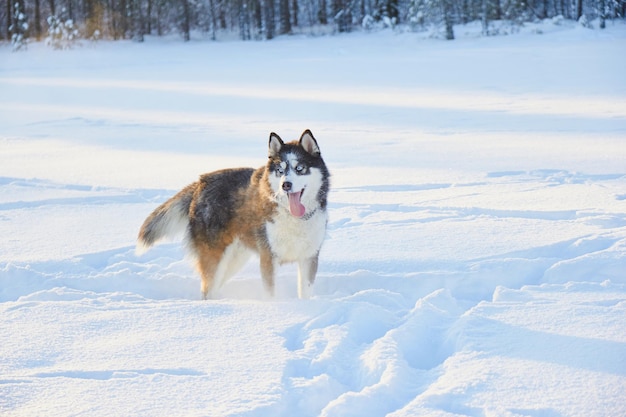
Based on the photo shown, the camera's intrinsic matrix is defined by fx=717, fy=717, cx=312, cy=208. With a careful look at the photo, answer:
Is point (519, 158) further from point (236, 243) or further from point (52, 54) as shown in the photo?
point (52, 54)

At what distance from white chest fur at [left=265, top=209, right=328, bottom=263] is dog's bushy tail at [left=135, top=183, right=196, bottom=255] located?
3.03 feet

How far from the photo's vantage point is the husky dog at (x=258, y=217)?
5453mm

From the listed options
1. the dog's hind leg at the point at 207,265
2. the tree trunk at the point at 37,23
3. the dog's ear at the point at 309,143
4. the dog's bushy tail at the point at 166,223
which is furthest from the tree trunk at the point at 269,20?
the dog's ear at the point at 309,143

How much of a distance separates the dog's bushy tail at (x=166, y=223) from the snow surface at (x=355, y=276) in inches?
13.8

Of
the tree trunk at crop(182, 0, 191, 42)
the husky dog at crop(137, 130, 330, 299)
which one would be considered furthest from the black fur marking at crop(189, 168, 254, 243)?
the tree trunk at crop(182, 0, 191, 42)

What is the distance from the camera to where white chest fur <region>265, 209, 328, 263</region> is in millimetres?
5473

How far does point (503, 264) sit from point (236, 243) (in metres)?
2.16

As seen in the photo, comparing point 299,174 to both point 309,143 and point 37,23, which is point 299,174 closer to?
point 309,143

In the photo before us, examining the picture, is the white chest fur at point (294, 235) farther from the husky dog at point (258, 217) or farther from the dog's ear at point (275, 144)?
the dog's ear at point (275, 144)

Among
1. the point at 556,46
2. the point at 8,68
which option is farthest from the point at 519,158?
the point at 8,68

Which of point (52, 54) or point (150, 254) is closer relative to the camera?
point (150, 254)

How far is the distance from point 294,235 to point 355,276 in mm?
754

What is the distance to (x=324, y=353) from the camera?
157 inches

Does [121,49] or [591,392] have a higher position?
[121,49]
